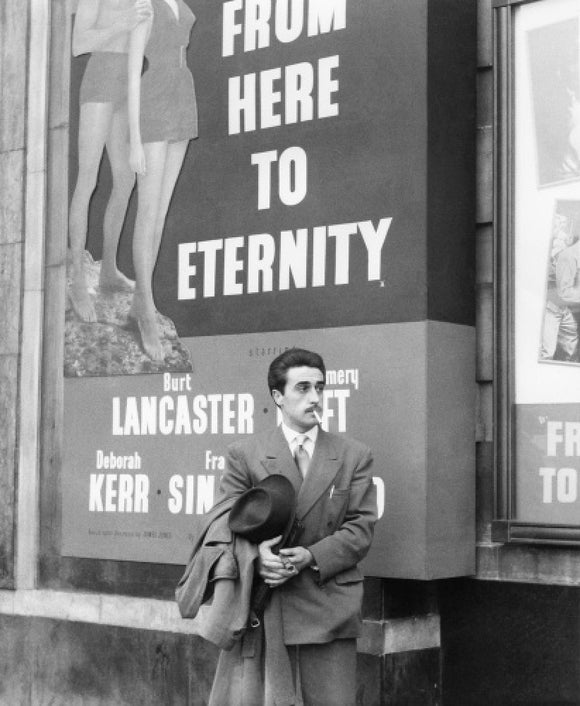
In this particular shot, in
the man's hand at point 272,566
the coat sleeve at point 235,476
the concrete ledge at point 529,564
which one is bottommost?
the concrete ledge at point 529,564

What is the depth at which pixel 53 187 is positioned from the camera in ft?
31.3

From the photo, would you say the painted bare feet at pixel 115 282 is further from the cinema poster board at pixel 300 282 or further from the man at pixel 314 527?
the man at pixel 314 527

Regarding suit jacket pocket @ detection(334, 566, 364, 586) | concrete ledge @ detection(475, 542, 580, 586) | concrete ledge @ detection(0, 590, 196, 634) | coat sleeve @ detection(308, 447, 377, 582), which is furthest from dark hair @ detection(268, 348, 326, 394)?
concrete ledge @ detection(0, 590, 196, 634)

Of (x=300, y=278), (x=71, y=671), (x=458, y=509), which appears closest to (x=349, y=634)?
(x=458, y=509)

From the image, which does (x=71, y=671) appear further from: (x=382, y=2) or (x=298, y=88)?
(x=382, y=2)

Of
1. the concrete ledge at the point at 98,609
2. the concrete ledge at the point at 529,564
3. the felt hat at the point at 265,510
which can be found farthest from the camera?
the concrete ledge at the point at 98,609

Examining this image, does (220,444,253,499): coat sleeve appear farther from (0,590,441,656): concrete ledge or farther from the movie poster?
the movie poster

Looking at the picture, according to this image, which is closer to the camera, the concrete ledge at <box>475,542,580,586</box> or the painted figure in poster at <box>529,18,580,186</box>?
the concrete ledge at <box>475,542,580,586</box>

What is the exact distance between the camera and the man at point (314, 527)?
20.4 ft

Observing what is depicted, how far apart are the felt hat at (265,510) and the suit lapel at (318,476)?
0.50ft

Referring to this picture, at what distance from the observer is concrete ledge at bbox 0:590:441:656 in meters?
7.47

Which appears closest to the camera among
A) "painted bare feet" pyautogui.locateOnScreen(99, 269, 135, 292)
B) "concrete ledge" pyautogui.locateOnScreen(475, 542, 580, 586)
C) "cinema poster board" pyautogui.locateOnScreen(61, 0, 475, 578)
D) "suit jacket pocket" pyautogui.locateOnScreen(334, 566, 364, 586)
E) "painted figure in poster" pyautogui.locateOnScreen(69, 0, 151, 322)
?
"suit jacket pocket" pyautogui.locateOnScreen(334, 566, 364, 586)

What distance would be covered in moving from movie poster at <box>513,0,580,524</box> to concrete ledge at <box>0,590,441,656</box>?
0.94 meters

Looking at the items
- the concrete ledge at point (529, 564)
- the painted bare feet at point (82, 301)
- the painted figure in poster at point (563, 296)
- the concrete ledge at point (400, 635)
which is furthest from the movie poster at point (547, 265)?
the painted bare feet at point (82, 301)
